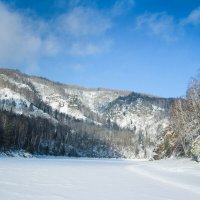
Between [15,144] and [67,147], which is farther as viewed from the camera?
[67,147]

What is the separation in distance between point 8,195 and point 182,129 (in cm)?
6167

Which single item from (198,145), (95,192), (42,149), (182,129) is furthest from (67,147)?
(95,192)

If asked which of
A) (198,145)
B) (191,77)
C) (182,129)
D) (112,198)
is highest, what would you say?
(191,77)

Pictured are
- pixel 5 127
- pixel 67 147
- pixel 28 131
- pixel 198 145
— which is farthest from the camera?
pixel 67 147

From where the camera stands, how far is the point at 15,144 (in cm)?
12412

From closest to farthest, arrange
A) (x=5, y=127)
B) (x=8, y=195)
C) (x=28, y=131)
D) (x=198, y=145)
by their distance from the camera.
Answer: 1. (x=8, y=195)
2. (x=198, y=145)
3. (x=5, y=127)
4. (x=28, y=131)

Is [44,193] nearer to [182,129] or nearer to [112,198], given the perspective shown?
[112,198]

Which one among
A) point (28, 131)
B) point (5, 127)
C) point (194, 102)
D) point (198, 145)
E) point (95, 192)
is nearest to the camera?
point (95, 192)

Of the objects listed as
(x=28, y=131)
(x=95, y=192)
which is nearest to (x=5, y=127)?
(x=28, y=131)

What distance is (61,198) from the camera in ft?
56.4

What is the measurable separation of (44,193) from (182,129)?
196 ft

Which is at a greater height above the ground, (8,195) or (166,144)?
(166,144)

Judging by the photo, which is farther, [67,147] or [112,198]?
[67,147]

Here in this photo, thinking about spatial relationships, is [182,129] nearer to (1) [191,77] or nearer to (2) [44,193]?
(1) [191,77]
